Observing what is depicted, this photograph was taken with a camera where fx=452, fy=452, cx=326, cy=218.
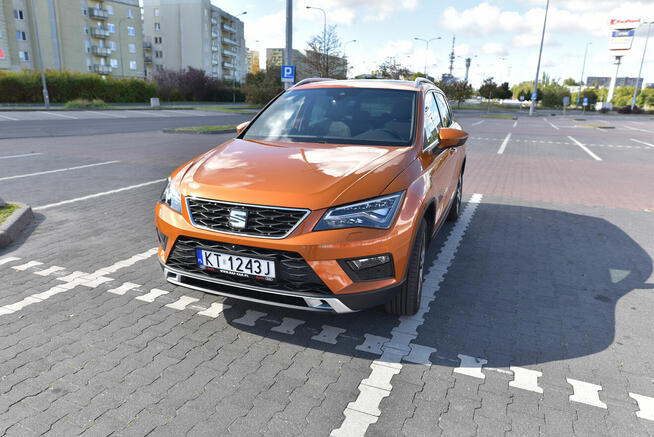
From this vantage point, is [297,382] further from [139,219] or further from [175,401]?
[139,219]

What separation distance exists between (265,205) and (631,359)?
259cm

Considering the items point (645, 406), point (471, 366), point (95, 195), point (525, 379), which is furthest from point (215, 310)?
point (95, 195)

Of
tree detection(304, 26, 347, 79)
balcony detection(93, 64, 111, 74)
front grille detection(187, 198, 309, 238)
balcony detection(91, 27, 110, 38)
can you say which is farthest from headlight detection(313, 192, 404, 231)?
balcony detection(93, 64, 111, 74)

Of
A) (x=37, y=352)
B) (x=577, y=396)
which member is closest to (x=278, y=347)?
(x=37, y=352)

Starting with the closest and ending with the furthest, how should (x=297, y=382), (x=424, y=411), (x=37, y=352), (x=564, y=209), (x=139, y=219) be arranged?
(x=424, y=411), (x=297, y=382), (x=37, y=352), (x=139, y=219), (x=564, y=209)

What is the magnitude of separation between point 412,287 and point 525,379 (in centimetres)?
92

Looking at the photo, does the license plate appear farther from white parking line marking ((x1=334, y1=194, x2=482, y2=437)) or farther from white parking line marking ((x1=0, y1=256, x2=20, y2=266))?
white parking line marking ((x1=0, y1=256, x2=20, y2=266))

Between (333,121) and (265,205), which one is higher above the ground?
(333,121)

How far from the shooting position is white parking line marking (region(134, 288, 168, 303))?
3.65 meters

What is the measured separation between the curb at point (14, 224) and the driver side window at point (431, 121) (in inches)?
172

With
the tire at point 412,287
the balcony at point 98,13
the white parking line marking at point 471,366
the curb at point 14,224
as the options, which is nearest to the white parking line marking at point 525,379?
the white parking line marking at point 471,366

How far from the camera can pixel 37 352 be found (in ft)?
9.45

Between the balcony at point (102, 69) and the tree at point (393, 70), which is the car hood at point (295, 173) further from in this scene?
the balcony at point (102, 69)

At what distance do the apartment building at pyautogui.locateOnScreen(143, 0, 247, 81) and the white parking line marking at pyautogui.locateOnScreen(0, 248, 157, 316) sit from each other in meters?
80.3
